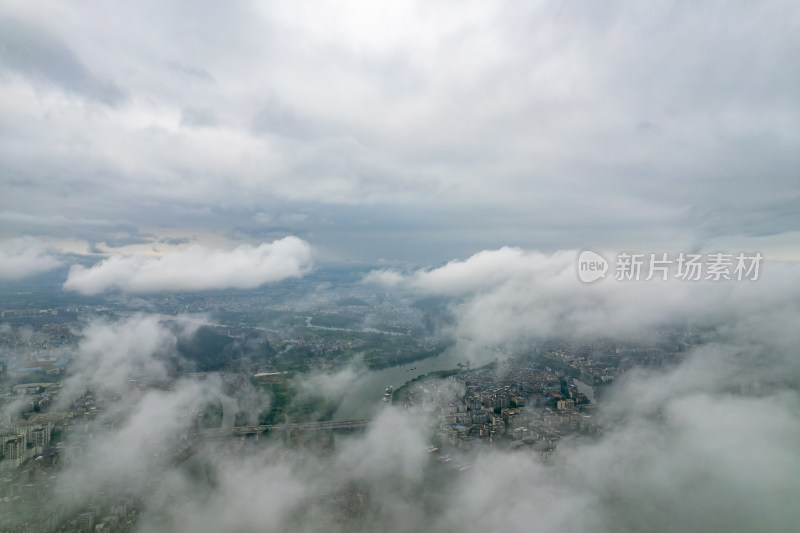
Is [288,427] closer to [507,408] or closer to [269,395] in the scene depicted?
[269,395]

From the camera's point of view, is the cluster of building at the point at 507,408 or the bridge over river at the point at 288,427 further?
the bridge over river at the point at 288,427

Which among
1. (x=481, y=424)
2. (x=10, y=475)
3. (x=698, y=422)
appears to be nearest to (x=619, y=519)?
(x=698, y=422)

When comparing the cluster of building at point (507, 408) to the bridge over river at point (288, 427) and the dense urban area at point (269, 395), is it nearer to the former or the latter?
the dense urban area at point (269, 395)

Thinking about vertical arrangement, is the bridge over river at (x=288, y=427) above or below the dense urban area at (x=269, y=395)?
below

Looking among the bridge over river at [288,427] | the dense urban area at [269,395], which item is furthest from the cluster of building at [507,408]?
the bridge over river at [288,427]

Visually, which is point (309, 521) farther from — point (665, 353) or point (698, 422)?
point (665, 353)

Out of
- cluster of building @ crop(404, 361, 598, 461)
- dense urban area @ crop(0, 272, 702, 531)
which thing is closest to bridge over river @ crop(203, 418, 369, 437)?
dense urban area @ crop(0, 272, 702, 531)

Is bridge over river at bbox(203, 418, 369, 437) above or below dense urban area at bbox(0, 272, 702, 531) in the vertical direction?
below

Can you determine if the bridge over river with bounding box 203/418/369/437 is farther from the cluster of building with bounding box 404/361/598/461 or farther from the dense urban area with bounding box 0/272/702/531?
the cluster of building with bounding box 404/361/598/461
